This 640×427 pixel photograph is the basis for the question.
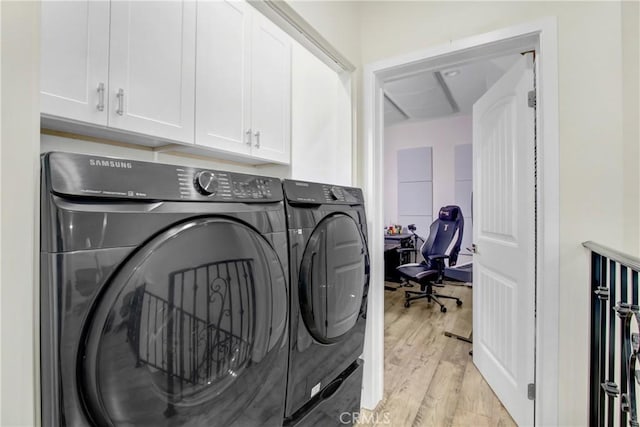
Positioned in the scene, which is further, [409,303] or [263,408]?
[409,303]

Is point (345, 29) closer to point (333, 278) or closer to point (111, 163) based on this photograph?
point (333, 278)

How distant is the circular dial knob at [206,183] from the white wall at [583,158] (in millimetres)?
1601

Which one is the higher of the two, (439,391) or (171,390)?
(171,390)

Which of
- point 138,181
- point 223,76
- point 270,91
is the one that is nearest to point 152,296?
point 138,181

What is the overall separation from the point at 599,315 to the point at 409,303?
2605mm

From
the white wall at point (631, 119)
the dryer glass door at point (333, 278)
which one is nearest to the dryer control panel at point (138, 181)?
the dryer glass door at point (333, 278)

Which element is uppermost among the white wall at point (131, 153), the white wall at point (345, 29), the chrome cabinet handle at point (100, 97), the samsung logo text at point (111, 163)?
the white wall at point (345, 29)

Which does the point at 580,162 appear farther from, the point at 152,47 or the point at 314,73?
the point at 152,47

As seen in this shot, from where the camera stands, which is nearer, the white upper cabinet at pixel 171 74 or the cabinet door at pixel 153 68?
the white upper cabinet at pixel 171 74

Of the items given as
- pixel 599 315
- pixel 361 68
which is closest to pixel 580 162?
pixel 599 315

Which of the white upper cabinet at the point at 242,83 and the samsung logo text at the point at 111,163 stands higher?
the white upper cabinet at the point at 242,83

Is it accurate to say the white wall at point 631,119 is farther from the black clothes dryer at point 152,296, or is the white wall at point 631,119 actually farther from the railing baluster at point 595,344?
the black clothes dryer at point 152,296

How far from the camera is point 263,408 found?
90 cm

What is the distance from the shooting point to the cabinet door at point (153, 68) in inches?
41.3
